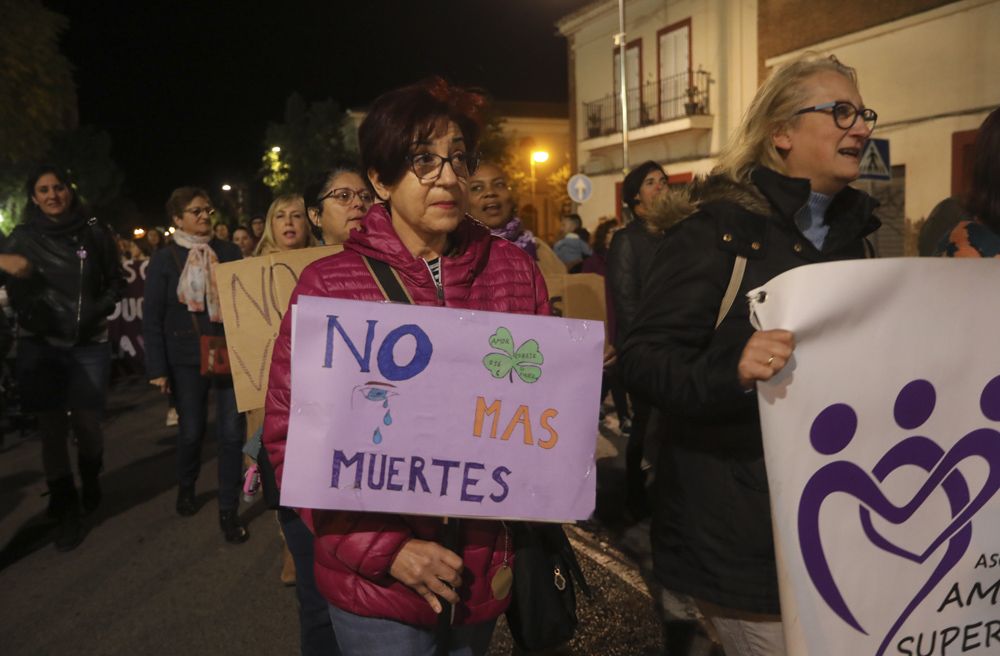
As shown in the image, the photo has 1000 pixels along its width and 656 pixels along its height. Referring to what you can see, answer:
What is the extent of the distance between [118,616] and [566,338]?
11.2 ft

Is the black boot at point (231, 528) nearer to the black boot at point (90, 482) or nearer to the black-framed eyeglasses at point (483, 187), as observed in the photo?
the black boot at point (90, 482)

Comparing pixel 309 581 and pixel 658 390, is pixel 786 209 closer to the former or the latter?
pixel 658 390

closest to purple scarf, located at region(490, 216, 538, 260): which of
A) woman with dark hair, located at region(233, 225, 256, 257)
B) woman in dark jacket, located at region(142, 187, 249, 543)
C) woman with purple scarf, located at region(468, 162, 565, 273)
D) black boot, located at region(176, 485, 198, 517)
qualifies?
woman with purple scarf, located at region(468, 162, 565, 273)

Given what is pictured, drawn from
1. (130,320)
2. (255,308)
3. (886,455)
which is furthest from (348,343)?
(130,320)

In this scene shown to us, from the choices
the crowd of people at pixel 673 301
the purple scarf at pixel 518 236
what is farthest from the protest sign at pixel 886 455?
the purple scarf at pixel 518 236

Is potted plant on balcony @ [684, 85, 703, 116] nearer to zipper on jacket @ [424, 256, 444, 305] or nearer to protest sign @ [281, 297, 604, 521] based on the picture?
zipper on jacket @ [424, 256, 444, 305]

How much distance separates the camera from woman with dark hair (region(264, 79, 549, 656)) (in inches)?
70.6

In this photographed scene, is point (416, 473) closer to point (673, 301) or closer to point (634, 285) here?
point (673, 301)

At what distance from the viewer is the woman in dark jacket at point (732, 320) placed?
1.92m

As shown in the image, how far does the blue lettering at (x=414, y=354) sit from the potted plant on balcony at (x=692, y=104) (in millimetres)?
19506

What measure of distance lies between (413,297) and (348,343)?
298mm

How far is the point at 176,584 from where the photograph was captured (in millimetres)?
4320

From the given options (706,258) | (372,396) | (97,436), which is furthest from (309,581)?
(97,436)

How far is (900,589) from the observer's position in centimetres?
178
